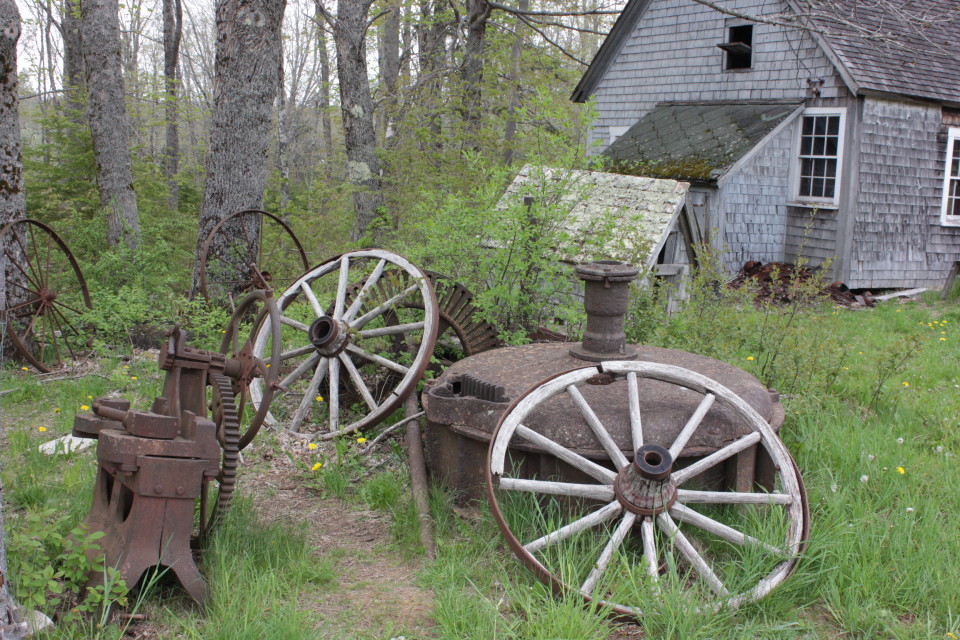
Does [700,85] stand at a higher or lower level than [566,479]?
higher

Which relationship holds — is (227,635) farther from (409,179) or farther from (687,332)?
(409,179)

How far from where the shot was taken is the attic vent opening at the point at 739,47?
1366cm

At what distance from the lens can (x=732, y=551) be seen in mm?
3385

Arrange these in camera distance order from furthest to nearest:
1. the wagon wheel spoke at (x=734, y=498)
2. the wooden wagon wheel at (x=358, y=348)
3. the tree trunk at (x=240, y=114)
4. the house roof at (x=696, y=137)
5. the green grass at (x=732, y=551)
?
1. the house roof at (x=696, y=137)
2. the tree trunk at (x=240, y=114)
3. the wooden wagon wheel at (x=358, y=348)
4. the wagon wheel spoke at (x=734, y=498)
5. the green grass at (x=732, y=551)

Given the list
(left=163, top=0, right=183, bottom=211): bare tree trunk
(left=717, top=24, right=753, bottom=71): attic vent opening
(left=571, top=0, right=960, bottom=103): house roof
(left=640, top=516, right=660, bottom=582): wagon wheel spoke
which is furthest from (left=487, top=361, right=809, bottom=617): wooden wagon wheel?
(left=163, top=0, right=183, bottom=211): bare tree trunk

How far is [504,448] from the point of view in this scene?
3318mm

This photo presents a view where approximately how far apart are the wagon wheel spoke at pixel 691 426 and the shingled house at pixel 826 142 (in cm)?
934

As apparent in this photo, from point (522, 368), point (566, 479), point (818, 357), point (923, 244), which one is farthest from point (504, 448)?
point (923, 244)

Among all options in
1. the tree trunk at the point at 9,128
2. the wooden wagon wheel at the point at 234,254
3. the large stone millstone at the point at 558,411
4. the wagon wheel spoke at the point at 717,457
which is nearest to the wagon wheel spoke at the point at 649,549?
the wagon wheel spoke at the point at 717,457

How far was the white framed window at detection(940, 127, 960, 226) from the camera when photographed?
43.4ft

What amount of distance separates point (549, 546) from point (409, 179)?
9360 mm

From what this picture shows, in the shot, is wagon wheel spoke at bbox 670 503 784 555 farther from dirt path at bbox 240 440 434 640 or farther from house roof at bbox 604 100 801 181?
house roof at bbox 604 100 801 181

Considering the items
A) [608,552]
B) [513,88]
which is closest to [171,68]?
[513,88]

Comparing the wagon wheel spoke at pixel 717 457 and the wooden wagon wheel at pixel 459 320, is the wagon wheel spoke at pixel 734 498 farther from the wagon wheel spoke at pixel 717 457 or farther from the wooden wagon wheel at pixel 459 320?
the wooden wagon wheel at pixel 459 320
